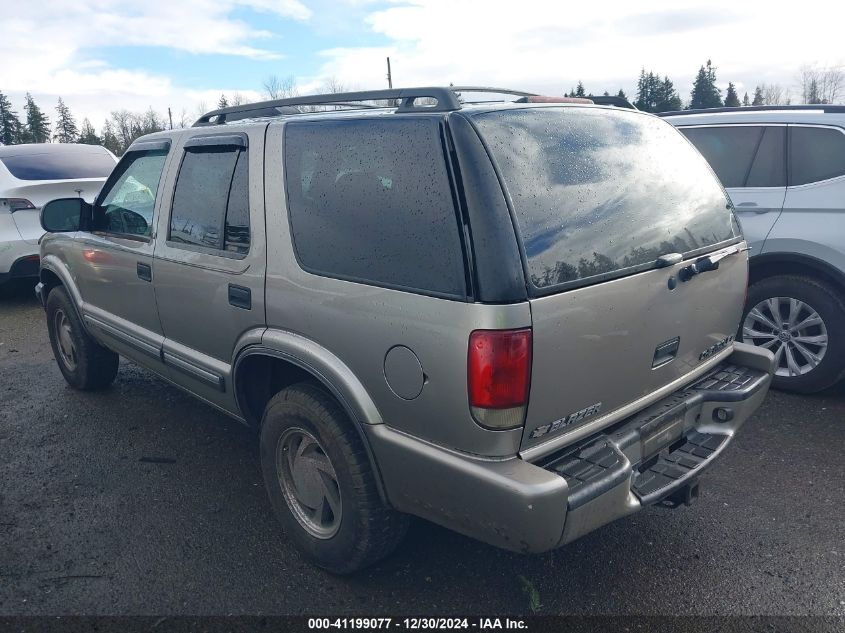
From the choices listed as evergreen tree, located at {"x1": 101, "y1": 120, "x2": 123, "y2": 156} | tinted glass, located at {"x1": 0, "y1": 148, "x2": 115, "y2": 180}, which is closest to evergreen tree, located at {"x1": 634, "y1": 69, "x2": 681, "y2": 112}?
evergreen tree, located at {"x1": 101, "y1": 120, "x2": 123, "y2": 156}

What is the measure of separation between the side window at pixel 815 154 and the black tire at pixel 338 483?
3.75m

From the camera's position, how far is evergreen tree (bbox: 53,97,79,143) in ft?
219

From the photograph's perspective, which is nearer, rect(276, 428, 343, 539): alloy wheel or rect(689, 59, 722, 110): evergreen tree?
rect(276, 428, 343, 539): alloy wheel

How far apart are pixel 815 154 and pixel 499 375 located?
372 centimetres

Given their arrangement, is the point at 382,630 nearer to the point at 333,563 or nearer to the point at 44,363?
the point at 333,563

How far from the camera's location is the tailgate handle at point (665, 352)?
2627 millimetres

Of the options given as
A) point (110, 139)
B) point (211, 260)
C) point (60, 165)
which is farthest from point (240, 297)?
point (110, 139)

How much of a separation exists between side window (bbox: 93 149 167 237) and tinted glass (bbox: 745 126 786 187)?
13.1ft

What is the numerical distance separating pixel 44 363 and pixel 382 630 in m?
4.59

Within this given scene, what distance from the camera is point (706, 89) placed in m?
58.8

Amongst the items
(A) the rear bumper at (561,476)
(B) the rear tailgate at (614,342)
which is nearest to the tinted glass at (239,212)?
A: (A) the rear bumper at (561,476)

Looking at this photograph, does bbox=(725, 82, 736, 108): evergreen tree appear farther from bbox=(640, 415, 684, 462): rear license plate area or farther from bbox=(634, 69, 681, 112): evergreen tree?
bbox=(640, 415, 684, 462): rear license plate area

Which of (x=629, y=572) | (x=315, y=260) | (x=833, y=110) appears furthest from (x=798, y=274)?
(x=315, y=260)

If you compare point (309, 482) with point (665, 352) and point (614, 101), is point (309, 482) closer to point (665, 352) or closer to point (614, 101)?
point (665, 352)
